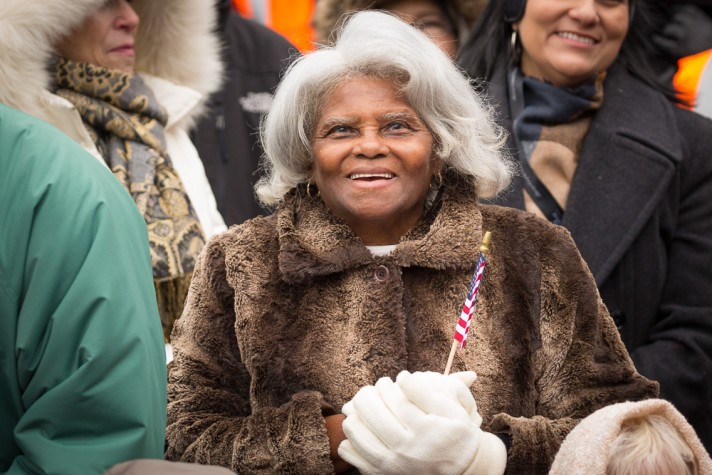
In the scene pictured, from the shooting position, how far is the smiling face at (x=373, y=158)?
10.0 ft

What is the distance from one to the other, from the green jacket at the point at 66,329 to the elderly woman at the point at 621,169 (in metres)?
1.77

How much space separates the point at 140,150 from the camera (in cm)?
398

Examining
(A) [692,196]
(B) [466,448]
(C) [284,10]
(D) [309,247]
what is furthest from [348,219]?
(C) [284,10]

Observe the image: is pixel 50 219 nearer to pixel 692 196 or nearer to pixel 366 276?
pixel 366 276

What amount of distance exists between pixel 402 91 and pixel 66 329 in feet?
3.71

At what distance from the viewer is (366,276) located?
3.02m

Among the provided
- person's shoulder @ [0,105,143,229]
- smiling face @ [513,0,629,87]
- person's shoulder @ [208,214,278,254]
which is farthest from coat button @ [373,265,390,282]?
smiling face @ [513,0,629,87]

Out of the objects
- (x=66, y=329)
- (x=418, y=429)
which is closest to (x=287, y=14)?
(x=418, y=429)

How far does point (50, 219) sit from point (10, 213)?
7 cm

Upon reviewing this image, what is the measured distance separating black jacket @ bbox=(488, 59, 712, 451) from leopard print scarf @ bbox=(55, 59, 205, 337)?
0.95 m

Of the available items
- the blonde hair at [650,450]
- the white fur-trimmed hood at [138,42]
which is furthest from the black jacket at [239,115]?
the blonde hair at [650,450]

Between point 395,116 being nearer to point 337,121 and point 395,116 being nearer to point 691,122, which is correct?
point 337,121

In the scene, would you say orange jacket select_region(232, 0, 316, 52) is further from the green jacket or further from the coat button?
the green jacket

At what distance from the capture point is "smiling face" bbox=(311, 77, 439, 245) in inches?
120
